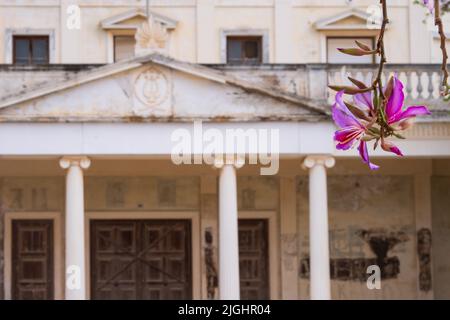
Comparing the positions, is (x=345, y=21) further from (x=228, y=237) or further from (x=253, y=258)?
(x=228, y=237)

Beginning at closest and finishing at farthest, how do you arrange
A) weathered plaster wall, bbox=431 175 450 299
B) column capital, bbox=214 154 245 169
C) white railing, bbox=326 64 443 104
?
column capital, bbox=214 154 245 169, white railing, bbox=326 64 443 104, weathered plaster wall, bbox=431 175 450 299

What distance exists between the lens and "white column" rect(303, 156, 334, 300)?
18953 mm

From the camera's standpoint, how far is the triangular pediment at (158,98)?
60.7ft

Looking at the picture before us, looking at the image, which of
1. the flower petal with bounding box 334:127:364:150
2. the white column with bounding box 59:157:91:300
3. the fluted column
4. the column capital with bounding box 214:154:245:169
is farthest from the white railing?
the flower petal with bounding box 334:127:364:150

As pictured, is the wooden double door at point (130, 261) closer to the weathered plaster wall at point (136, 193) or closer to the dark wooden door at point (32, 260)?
the dark wooden door at point (32, 260)

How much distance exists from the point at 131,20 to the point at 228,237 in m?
6.66

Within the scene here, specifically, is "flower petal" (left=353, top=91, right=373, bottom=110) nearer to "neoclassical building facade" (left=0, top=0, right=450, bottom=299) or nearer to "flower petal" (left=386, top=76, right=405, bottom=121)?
"flower petal" (left=386, top=76, right=405, bottom=121)

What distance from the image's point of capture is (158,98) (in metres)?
18.6

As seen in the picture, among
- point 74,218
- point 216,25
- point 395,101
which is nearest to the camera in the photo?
point 395,101

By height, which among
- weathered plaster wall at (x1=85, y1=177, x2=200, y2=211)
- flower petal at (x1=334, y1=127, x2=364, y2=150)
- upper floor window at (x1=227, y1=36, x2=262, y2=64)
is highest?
upper floor window at (x1=227, y1=36, x2=262, y2=64)

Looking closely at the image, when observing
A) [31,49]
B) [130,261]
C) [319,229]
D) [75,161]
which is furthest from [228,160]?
[31,49]

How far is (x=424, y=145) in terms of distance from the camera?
1936 centimetres

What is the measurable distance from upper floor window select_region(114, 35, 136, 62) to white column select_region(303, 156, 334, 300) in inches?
243
